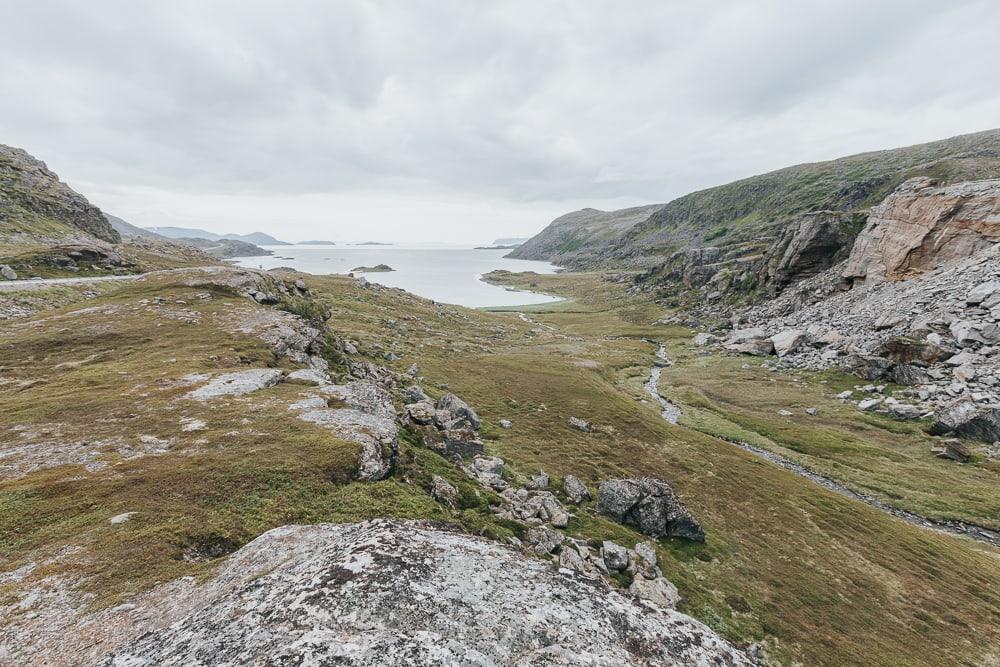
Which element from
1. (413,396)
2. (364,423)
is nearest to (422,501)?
(364,423)

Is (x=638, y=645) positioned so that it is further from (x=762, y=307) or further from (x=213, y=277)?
(x=762, y=307)

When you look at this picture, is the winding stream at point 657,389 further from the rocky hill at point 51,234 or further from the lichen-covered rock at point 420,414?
the rocky hill at point 51,234

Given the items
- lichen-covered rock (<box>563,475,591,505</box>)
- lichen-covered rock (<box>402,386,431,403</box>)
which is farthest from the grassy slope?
lichen-covered rock (<box>402,386,431,403</box>)

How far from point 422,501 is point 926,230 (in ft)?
398

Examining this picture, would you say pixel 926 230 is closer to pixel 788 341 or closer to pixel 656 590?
pixel 788 341

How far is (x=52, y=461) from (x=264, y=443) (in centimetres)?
895

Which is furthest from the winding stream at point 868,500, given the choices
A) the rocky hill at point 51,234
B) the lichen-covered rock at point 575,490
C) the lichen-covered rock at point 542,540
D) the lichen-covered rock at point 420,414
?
the rocky hill at point 51,234

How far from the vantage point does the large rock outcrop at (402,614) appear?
31.5 ft

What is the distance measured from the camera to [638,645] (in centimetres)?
1170

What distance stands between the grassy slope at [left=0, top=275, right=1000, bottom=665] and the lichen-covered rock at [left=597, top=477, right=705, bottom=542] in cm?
135

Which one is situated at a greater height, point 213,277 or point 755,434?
point 213,277

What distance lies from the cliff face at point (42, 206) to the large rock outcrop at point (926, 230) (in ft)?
665

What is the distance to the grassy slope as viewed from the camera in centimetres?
1623

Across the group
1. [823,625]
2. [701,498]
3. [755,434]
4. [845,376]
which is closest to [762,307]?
[845,376]
